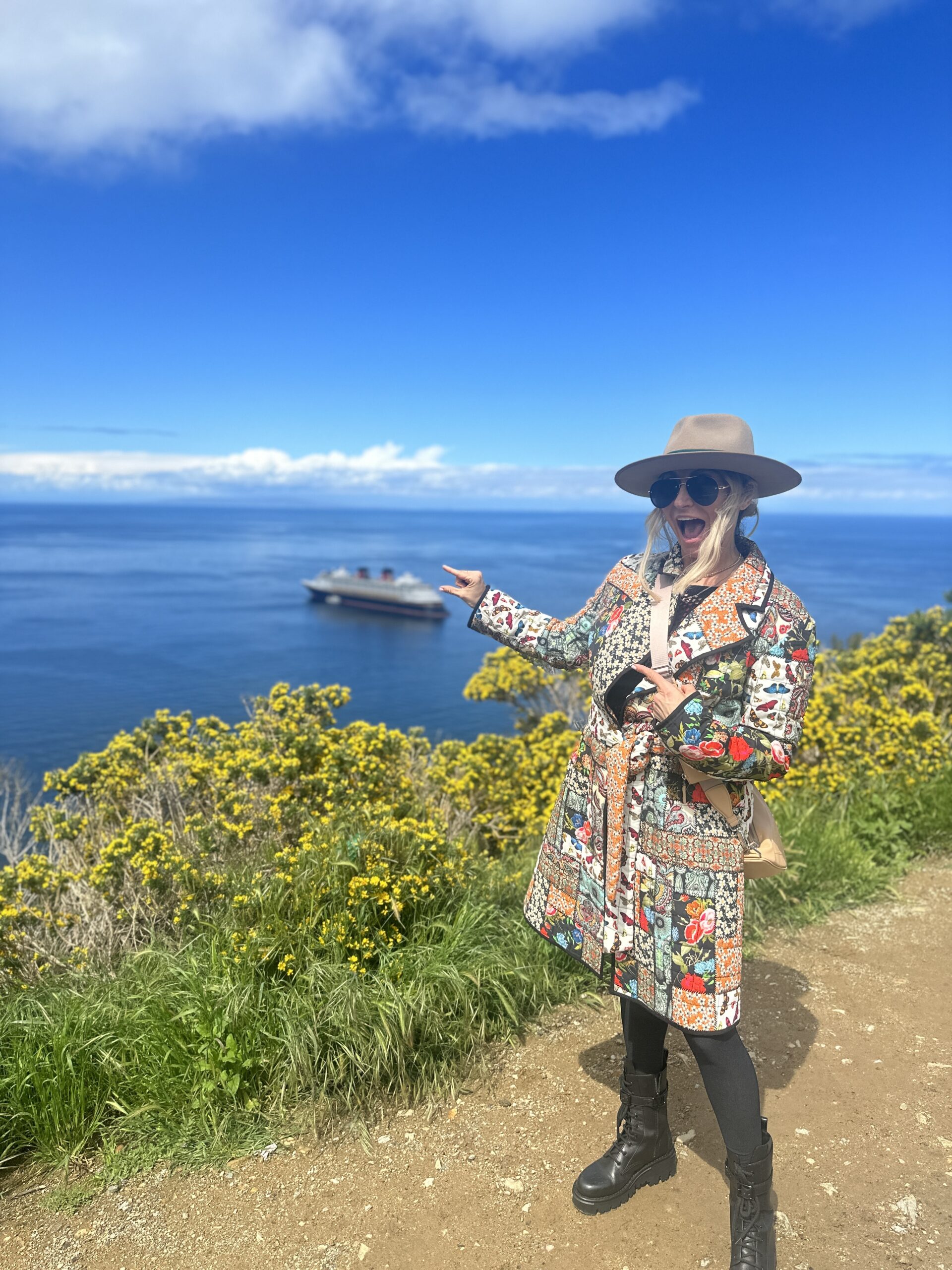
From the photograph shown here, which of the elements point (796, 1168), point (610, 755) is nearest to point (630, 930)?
point (610, 755)

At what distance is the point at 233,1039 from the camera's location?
9.92 feet

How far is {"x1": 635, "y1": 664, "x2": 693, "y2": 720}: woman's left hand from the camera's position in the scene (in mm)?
2104

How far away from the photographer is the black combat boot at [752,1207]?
2365 millimetres

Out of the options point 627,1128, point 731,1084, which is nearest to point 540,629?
point 731,1084

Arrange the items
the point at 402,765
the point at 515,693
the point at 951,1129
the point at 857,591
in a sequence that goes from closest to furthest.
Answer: the point at 951,1129, the point at 402,765, the point at 515,693, the point at 857,591

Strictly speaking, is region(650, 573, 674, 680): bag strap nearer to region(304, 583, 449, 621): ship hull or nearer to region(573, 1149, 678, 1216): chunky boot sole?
region(573, 1149, 678, 1216): chunky boot sole

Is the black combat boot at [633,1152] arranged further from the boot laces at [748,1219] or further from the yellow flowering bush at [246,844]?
the yellow flowering bush at [246,844]

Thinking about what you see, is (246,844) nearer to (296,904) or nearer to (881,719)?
(296,904)

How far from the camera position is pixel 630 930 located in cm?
240

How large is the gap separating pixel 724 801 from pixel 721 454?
0.93m

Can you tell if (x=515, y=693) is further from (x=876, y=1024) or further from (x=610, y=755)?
(x=610, y=755)

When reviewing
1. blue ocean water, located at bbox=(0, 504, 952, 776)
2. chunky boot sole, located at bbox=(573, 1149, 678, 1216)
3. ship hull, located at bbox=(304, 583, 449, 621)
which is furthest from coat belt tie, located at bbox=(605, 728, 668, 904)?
ship hull, located at bbox=(304, 583, 449, 621)

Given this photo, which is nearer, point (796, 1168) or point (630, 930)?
point (630, 930)

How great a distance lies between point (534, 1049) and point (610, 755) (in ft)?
5.80
